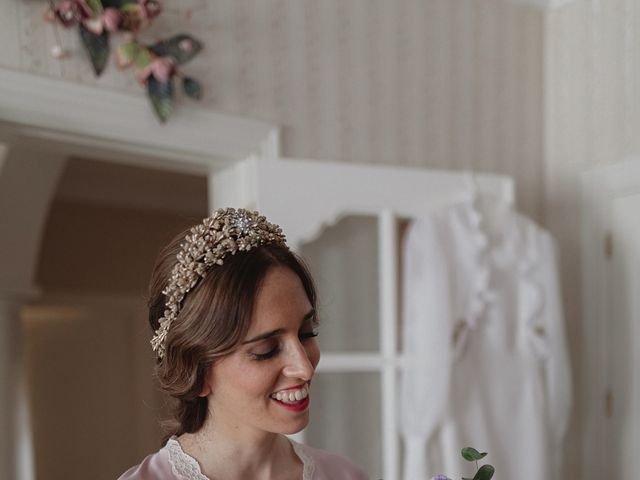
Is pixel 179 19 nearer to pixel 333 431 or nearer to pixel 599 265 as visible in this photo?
pixel 333 431

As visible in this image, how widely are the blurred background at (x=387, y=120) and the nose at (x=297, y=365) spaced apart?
124 cm

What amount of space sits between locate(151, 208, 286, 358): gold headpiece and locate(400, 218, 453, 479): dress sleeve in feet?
4.10

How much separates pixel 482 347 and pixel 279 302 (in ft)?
5.19

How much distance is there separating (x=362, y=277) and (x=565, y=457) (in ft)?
4.12

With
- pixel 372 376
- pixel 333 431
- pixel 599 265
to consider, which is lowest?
pixel 333 431

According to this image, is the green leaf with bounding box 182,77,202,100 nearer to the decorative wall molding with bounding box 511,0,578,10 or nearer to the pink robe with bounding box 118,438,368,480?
the pink robe with bounding box 118,438,368,480

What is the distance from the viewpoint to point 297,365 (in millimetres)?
1084

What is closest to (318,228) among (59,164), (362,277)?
(362,277)

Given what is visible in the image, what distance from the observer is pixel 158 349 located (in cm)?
121

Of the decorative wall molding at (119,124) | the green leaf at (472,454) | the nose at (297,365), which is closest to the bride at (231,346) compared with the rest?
the nose at (297,365)

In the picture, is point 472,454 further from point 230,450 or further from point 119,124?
point 119,124

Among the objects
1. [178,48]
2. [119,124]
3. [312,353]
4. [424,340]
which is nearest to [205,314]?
[312,353]

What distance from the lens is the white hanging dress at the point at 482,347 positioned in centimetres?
238

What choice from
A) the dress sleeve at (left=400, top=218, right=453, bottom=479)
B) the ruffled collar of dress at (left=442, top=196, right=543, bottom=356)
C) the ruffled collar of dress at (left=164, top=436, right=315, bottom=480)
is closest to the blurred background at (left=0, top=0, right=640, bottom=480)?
the dress sleeve at (left=400, top=218, right=453, bottom=479)
